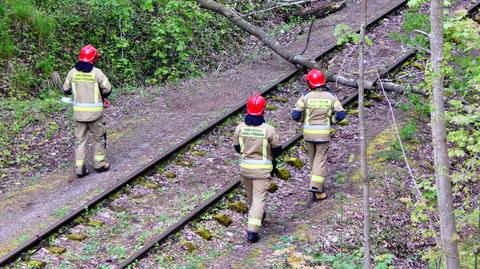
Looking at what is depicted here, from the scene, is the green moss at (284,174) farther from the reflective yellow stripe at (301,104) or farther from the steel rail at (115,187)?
the steel rail at (115,187)

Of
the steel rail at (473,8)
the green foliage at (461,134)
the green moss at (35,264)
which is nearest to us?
the green foliage at (461,134)

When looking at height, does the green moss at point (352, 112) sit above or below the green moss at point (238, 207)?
→ above

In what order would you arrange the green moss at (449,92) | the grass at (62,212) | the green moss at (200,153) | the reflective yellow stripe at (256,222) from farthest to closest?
the green moss at (200,153)
the green moss at (449,92)
the grass at (62,212)
the reflective yellow stripe at (256,222)

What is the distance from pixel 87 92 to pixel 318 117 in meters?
4.02

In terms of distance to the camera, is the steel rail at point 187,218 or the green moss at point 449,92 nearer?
the steel rail at point 187,218

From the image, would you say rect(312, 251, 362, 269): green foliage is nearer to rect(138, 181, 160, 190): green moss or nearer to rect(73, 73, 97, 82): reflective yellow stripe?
rect(138, 181, 160, 190): green moss

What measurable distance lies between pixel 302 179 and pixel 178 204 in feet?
7.65

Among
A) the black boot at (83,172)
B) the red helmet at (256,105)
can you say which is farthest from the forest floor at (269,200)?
the red helmet at (256,105)

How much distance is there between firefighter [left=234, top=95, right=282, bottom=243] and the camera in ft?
32.9

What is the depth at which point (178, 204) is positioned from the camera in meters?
10.9

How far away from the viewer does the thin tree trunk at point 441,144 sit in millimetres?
7938

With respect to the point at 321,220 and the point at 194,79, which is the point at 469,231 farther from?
the point at 194,79

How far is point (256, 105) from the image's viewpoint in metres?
9.99

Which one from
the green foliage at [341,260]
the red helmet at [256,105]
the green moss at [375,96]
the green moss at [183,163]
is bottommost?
the green foliage at [341,260]
